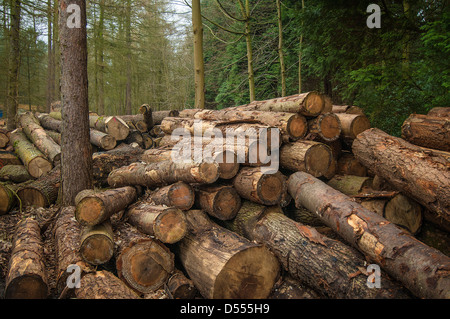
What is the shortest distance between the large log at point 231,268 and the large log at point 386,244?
932 millimetres

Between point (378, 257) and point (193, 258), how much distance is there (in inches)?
79.5

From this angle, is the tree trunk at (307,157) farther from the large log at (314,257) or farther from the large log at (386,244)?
the large log at (314,257)

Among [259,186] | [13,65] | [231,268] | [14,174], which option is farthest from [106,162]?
[13,65]

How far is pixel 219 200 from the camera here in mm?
3900

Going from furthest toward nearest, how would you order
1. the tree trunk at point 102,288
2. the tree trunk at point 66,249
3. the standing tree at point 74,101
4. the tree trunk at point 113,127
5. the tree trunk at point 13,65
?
the tree trunk at point 13,65, the tree trunk at point 113,127, the standing tree at point 74,101, the tree trunk at point 66,249, the tree trunk at point 102,288

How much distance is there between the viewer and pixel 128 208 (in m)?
4.54

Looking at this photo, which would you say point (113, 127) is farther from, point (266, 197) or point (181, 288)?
point (181, 288)

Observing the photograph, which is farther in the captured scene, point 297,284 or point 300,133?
point 300,133

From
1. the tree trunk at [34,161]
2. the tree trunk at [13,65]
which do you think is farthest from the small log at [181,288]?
the tree trunk at [13,65]

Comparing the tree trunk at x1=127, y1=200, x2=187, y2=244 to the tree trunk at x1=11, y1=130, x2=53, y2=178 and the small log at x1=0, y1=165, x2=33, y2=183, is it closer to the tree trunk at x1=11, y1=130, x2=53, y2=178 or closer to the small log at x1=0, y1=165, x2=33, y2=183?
the tree trunk at x1=11, y1=130, x2=53, y2=178

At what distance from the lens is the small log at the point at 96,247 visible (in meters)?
3.26

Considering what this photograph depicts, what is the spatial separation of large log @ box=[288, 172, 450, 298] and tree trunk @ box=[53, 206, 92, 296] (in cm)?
297
